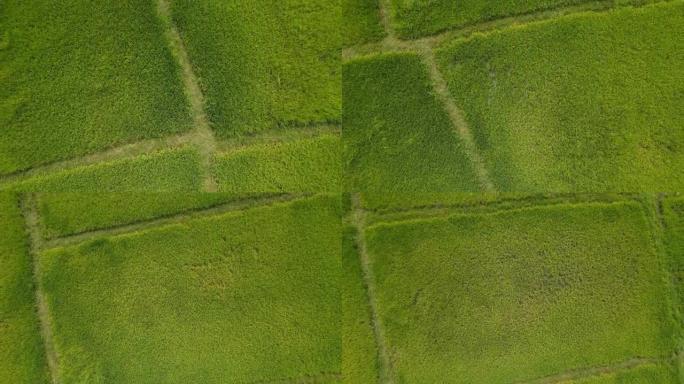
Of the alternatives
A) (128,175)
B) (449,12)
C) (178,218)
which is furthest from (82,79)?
(449,12)

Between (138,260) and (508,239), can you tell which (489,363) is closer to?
(508,239)

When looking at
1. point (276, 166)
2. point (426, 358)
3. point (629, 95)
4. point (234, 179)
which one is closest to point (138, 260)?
point (234, 179)

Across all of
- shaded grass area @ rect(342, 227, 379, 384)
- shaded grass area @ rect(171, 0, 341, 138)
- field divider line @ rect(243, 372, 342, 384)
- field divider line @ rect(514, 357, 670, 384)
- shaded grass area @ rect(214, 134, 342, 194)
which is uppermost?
shaded grass area @ rect(171, 0, 341, 138)

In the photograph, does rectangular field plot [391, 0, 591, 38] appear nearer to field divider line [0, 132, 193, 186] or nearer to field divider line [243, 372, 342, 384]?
field divider line [0, 132, 193, 186]

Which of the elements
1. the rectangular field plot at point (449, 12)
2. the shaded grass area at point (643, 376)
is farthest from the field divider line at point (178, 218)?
the shaded grass area at point (643, 376)

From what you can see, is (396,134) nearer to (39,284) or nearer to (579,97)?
(579,97)

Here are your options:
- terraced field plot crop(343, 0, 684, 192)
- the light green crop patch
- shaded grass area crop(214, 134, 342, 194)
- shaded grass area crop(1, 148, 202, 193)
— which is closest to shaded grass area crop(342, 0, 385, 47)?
terraced field plot crop(343, 0, 684, 192)

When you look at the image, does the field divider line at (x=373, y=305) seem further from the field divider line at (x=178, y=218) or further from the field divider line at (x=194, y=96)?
the field divider line at (x=194, y=96)
